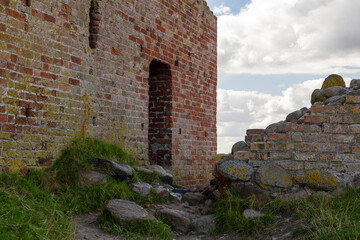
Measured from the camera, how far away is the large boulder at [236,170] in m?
5.17

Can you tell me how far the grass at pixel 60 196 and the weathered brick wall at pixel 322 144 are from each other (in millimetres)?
1729

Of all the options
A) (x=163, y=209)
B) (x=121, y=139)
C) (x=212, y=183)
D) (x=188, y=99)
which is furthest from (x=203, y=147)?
(x=163, y=209)

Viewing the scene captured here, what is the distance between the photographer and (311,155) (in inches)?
202

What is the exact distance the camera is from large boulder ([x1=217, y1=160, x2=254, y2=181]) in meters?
5.17

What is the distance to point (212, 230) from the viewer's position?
4754 millimetres

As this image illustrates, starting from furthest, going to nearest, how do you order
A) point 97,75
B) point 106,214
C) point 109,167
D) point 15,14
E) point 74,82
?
1. point 97,75
2. point 74,82
3. point 109,167
4. point 15,14
5. point 106,214

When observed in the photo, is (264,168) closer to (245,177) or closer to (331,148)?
(245,177)

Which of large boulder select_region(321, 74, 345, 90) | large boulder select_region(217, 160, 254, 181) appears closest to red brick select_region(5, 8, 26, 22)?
large boulder select_region(217, 160, 254, 181)

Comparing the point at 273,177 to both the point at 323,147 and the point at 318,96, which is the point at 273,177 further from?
the point at 318,96

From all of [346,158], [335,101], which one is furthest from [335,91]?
[346,158]

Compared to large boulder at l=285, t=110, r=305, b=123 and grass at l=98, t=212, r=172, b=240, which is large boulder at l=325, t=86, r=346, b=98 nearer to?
large boulder at l=285, t=110, r=305, b=123

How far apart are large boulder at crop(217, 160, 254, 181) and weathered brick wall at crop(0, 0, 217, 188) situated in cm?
202

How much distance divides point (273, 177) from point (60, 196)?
260cm

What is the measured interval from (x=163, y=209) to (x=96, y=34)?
2.86 metres
